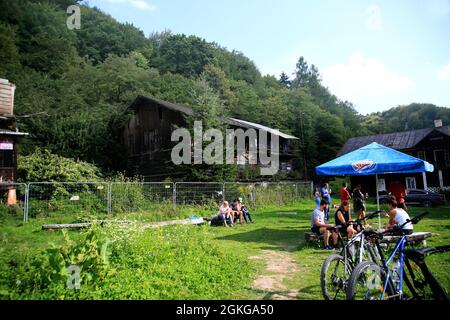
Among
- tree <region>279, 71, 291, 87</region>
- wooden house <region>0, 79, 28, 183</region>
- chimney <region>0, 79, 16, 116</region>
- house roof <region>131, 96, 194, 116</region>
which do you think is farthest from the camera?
tree <region>279, 71, 291, 87</region>

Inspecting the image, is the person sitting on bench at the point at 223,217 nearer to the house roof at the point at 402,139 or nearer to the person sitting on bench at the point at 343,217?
the person sitting on bench at the point at 343,217

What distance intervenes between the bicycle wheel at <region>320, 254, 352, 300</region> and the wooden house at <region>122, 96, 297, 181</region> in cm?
1942

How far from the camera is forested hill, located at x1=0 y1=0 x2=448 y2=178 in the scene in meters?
27.7

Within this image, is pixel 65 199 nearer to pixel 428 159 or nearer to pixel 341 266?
pixel 341 266

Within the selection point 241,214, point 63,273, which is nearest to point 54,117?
point 241,214

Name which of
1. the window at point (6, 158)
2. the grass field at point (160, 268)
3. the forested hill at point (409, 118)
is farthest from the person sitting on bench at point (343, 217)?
the forested hill at point (409, 118)

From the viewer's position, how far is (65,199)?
1398 centimetres

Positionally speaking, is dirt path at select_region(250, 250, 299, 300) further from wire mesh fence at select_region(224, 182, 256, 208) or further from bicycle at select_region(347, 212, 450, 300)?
wire mesh fence at select_region(224, 182, 256, 208)

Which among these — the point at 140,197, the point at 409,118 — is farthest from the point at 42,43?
the point at 409,118

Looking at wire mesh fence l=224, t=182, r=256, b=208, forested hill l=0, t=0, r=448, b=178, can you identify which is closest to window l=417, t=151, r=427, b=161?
forested hill l=0, t=0, r=448, b=178

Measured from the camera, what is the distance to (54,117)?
26.8m

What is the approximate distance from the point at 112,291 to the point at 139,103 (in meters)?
27.7
